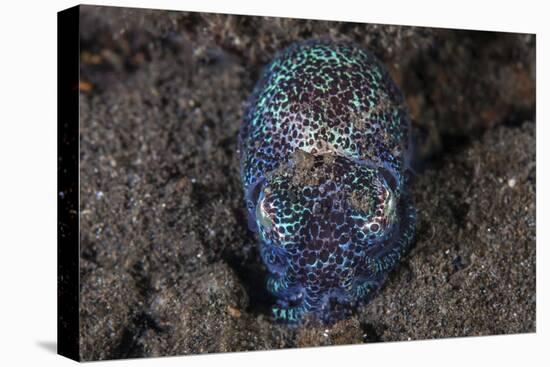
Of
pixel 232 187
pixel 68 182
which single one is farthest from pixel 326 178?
pixel 68 182

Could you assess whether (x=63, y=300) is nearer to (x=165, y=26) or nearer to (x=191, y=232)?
(x=191, y=232)

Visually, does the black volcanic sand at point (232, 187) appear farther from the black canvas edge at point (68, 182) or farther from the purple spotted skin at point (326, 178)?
the purple spotted skin at point (326, 178)

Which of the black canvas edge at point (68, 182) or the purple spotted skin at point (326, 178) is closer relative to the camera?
the purple spotted skin at point (326, 178)

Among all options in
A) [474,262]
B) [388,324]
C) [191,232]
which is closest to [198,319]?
[191,232]

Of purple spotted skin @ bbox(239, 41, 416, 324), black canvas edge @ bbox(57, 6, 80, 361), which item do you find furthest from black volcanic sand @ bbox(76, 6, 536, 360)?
purple spotted skin @ bbox(239, 41, 416, 324)

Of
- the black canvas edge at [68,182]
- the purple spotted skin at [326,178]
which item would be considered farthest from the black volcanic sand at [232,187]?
the purple spotted skin at [326,178]

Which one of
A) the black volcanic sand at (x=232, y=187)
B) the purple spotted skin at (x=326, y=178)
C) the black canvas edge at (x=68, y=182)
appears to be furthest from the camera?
the black volcanic sand at (x=232, y=187)

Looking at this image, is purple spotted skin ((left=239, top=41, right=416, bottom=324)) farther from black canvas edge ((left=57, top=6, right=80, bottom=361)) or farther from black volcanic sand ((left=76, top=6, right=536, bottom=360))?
black canvas edge ((left=57, top=6, right=80, bottom=361))
